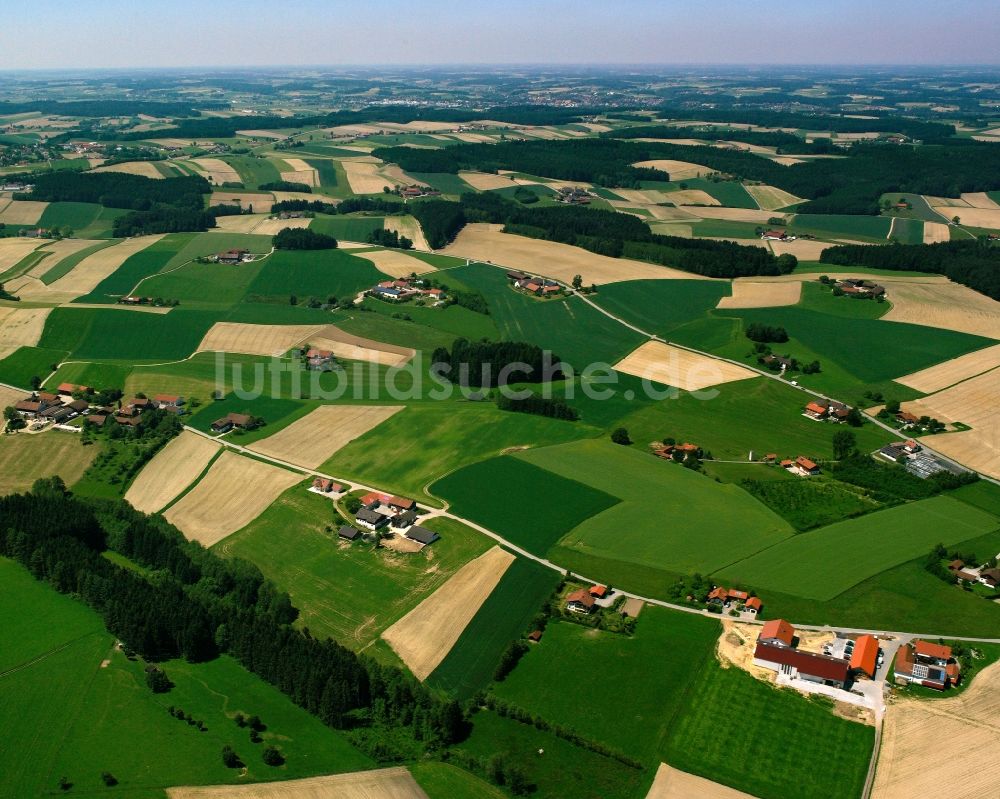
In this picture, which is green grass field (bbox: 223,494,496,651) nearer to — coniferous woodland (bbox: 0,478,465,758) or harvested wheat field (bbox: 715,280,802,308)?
coniferous woodland (bbox: 0,478,465,758)

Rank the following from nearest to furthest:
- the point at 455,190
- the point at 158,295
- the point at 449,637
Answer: the point at 449,637, the point at 158,295, the point at 455,190

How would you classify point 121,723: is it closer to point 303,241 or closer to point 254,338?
point 254,338

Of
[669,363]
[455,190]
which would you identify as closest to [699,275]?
[669,363]

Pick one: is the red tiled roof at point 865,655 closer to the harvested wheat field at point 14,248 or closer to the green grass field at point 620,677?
the green grass field at point 620,677

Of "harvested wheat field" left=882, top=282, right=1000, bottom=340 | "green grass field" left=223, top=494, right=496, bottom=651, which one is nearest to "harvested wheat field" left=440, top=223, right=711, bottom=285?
"harvested wheat field" left=882, top=282, right=1000, bottom=340

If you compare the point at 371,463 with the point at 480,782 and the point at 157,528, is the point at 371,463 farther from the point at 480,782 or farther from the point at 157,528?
the point at 480,782

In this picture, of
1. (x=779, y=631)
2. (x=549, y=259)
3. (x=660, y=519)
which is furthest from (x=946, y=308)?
(x=779, y=631)

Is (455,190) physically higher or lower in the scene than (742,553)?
higher
